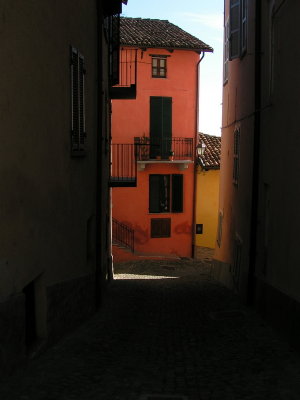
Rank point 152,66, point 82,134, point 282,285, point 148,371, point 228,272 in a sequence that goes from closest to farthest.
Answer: point 148,371 → point 282,285 → point 82,134 → point 228,272 → point 152,66

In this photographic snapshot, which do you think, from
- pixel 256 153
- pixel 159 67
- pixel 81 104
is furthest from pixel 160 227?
pixel 81 104

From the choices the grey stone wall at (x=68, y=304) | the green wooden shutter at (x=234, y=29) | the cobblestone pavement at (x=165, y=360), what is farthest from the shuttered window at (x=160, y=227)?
the grey stone wall at (x=68, y=304)

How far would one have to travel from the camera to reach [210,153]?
1065 inches

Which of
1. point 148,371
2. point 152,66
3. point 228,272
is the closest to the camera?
point 148,371

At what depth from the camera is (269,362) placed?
7.14 metres

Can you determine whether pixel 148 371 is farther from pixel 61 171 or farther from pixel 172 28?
pixel 172 28

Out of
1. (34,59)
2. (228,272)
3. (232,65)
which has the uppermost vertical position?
(232,65)

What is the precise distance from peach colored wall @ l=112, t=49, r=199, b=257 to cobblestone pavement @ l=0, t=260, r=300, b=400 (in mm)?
12082

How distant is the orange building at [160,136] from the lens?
79.6 feet

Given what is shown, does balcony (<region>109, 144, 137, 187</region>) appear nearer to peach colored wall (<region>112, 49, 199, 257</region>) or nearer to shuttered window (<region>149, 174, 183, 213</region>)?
peach colored wall (<region>112, 49, 199, 257</region>)

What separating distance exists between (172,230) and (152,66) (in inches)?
289

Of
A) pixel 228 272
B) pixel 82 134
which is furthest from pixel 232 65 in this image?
pixel 82 134

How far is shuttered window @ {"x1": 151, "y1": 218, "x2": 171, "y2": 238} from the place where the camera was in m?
24.6

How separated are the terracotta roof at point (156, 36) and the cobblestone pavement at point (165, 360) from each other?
1444 centimetres
